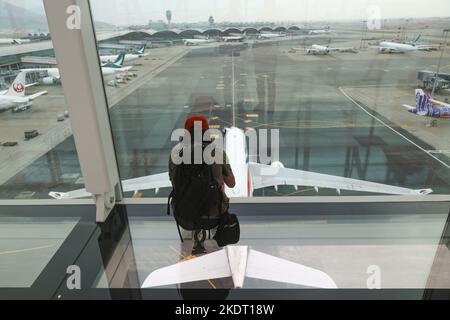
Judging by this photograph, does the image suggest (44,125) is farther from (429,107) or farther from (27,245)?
(429,107)

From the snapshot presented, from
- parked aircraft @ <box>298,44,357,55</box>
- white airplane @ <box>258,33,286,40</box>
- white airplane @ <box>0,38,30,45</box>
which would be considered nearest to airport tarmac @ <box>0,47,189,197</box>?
white airplane @ <box>0,38,30,45</box>

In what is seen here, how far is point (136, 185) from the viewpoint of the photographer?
11.3ft

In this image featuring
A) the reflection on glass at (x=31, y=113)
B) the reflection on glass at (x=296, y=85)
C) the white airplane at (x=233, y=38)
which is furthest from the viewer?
the white airplane at (x=233, y=38)

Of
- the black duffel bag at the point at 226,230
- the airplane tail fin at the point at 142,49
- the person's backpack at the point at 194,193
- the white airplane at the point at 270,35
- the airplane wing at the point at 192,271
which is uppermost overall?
the white airplane at the point at 270,35

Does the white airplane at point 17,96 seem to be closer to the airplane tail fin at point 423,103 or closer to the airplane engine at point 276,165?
the airplane engine at point 276,165

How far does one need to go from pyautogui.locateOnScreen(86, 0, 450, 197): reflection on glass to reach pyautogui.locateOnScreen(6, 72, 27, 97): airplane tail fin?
83 centimetres

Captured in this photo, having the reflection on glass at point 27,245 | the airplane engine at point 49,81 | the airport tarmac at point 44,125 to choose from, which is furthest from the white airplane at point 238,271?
the airplane engine at point 49,81

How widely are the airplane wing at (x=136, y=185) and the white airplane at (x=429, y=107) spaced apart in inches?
106

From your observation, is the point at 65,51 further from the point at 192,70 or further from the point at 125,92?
the point at 192,70

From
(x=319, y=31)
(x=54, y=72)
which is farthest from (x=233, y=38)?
(x=54, y=72)

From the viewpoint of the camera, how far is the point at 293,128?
4.23 m

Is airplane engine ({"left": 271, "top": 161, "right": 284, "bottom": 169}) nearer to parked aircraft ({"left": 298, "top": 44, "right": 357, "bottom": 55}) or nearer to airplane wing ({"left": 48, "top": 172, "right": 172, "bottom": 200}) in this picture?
airplane wing ({"left": 48, "top": 172, "right": 172, "bottom": 200})

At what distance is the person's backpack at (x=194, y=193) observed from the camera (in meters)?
2.01

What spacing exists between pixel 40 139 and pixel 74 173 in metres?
0.54
